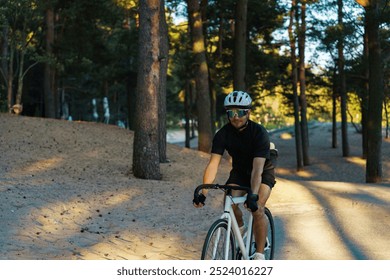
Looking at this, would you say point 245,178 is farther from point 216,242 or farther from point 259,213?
point 216,242

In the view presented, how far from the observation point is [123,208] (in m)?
12.1

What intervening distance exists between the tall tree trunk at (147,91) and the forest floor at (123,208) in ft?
2.02

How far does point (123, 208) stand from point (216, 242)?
Result: 6563mm

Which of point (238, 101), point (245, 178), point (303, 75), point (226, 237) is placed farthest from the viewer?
point (303, 75)

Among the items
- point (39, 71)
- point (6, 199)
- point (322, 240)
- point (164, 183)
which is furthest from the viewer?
point (39, 71)

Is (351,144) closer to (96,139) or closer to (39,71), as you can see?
(39,71)

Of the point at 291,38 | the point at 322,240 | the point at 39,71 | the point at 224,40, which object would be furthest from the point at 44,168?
the point at 39,71

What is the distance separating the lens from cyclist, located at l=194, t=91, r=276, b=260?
20.5ft

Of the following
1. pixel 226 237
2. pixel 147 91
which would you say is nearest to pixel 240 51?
pixel 147 91

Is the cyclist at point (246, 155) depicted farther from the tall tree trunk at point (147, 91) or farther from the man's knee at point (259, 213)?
the tall tree trunk at point (147, 91)

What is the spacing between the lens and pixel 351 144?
4259 centimetres

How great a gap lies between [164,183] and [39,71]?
28915 mm

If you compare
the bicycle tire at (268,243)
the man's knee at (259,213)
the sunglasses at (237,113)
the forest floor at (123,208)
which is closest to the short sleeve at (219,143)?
the sunglasses at (237,113)

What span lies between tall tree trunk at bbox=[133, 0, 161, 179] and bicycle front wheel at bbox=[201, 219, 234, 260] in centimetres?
959
